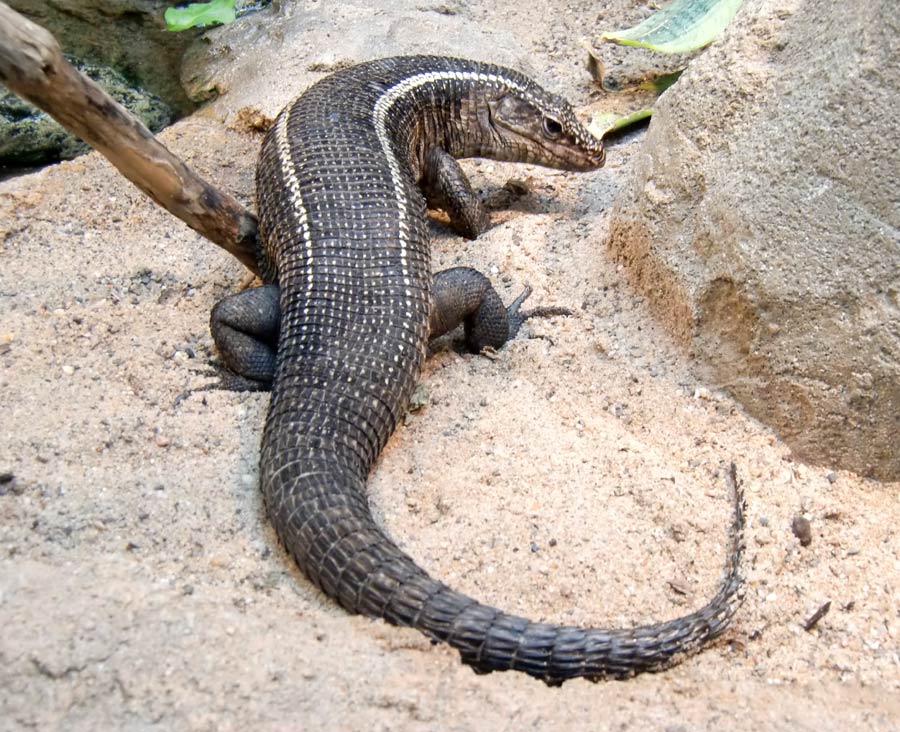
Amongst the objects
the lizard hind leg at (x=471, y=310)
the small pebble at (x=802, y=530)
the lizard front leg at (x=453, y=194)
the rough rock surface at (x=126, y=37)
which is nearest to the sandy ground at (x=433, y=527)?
the small pebble at (x=802, y=530)

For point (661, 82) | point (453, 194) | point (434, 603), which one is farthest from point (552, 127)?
point (434, 603)

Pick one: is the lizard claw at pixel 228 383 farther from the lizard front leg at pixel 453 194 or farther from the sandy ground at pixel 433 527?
the lizard front leg at pixel 453 194

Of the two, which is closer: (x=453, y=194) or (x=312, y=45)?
(x=453, y=194)

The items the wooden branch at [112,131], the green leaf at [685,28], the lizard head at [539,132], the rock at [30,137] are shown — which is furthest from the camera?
the rock at [30,137]

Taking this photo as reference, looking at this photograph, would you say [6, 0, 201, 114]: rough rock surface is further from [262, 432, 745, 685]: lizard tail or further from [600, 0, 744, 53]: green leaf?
[262, 432, 745, 685]: lizard tail

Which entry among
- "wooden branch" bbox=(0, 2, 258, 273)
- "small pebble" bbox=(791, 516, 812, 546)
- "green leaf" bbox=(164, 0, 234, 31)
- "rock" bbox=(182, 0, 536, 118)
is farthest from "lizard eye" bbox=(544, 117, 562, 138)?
"small pebble" bbox=(791, 516, 812, 546)

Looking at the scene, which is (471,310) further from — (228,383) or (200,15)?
(200,15)
